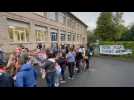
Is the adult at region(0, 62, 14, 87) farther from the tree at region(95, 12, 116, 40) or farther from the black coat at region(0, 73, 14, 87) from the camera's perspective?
the tree at region(95, 12, 116, 40)

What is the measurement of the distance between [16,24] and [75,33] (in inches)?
23.5

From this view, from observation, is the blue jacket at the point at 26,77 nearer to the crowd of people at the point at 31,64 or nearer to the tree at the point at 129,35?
the crowd of people at the point at 31,64

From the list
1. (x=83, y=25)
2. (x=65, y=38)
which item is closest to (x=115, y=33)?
(x=83, y=25)

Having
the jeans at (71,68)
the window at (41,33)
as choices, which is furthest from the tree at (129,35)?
the jeans at (71,68)

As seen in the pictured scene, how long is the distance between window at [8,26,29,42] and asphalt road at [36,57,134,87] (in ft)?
1.57

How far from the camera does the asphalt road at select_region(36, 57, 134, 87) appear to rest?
79.3 inches

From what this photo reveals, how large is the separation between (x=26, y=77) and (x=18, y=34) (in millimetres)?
414

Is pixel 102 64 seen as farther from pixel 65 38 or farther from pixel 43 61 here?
pixel 43 61

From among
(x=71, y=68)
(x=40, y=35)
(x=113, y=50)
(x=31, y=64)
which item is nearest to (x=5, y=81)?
(x=31, y=64)

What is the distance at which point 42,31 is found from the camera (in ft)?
7.66

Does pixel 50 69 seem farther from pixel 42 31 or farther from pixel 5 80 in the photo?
pixel 5 80

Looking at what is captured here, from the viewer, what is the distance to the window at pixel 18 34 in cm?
222

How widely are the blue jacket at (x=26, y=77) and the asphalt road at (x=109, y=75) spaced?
0.15 m
